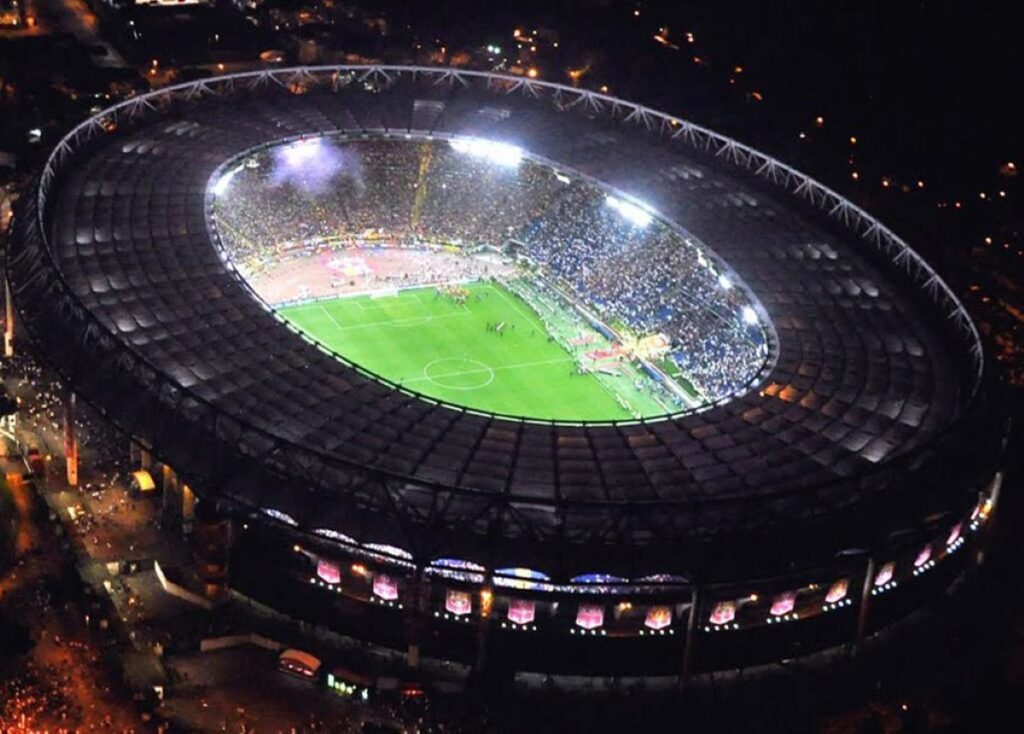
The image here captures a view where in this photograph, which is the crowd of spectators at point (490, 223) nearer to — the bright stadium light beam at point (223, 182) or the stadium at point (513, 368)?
the stadium at point (513, 368)

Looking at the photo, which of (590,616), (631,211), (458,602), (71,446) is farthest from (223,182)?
(590,616)

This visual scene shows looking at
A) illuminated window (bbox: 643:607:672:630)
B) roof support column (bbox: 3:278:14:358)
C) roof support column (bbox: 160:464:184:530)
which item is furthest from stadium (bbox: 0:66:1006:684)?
roof support column (bbox: 3:278:14:358)

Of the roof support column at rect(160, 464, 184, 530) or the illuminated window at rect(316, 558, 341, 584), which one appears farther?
the roof support column at rect(160, 464, 184, 530)

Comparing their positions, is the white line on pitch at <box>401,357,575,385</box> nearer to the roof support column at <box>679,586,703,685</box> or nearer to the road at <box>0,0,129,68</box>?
the roof support column at <box>679,586,703,685</box>

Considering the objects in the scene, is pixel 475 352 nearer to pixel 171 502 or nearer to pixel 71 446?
pixel 171 502

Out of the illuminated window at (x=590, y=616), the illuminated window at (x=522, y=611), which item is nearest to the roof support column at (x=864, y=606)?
the illuminated window at (x=590, y=616)
